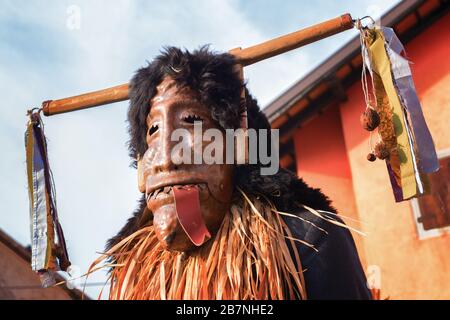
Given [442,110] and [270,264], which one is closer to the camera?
[270,264]

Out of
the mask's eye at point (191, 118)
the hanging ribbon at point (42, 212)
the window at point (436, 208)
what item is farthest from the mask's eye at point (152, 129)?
the window at point (436, 208)

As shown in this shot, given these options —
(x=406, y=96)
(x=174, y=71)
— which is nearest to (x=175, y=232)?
(x=174, y=71)

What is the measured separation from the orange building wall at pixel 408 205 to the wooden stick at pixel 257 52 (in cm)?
318

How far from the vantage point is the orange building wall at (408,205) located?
16.0ft

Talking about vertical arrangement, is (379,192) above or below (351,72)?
below

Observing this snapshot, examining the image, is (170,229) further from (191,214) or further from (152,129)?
(152,129)

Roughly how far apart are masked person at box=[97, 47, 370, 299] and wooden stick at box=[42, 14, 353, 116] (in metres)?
0.09

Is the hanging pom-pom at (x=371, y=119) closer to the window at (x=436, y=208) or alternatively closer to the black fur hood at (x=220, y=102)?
the black fur hood at (x=220, y=102)

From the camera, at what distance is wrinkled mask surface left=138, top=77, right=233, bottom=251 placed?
2.03 metres

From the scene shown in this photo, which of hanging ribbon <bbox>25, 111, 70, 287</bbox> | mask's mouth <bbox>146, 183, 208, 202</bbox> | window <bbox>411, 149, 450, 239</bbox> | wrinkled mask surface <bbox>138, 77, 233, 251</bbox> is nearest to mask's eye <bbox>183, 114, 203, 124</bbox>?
wrinkled mask surface <bbox>138, 77, 233, 251</bbox>

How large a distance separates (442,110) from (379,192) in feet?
2.99

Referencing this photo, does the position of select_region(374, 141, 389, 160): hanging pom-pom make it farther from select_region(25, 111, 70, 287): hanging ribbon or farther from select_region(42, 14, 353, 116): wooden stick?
select_region(25, 111, 70, 287): hanging ribbon
